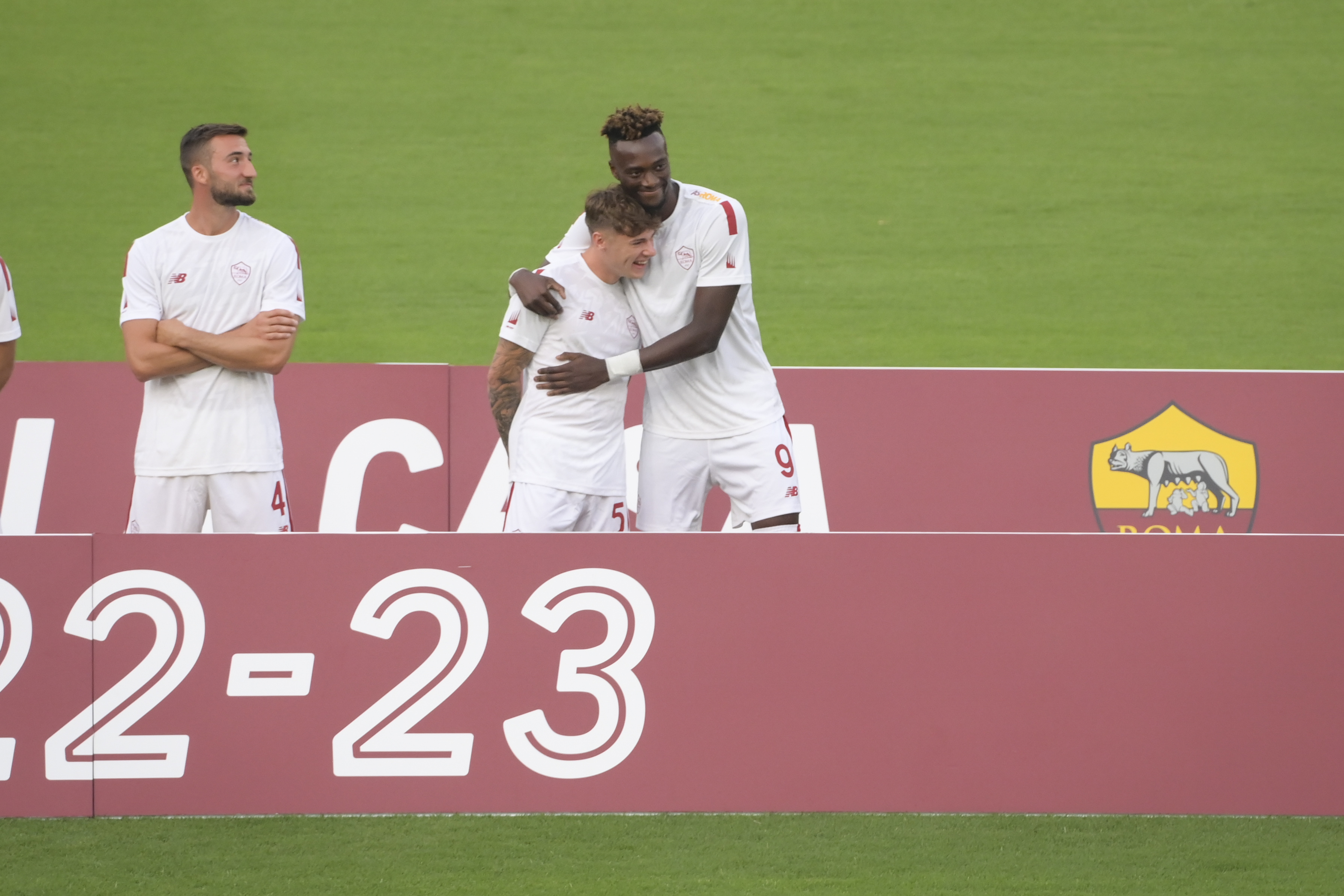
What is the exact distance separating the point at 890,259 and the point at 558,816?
29.7 ft

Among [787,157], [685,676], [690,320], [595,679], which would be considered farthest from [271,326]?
[787,157]

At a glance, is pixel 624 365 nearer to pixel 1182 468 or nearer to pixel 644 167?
pixel 644 167

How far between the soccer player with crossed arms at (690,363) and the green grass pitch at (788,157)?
20.2 ft

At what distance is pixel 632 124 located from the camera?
409 centimetres

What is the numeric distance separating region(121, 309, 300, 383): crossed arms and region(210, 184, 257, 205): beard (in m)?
0.36

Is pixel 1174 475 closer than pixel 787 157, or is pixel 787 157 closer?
pixel 1174 475

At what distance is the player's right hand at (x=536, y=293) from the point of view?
13.7 feet

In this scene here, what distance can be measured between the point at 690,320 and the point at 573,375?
434 mm

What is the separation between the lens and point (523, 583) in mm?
3758

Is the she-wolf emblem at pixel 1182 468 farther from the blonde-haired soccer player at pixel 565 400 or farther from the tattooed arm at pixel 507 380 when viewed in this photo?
the tattooed arm at pixel 507 380

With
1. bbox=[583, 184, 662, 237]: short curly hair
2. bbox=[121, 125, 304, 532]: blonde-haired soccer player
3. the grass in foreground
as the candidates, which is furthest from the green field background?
the grass in foreground

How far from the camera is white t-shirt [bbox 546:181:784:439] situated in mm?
4336

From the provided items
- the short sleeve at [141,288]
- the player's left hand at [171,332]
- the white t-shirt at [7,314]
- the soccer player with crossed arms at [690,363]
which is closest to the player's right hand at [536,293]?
the soccer player with crossed arms at [690,363]

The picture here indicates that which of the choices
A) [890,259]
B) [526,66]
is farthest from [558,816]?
[526,66]
